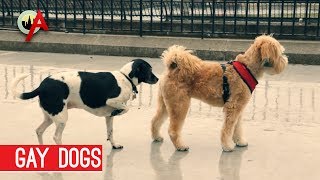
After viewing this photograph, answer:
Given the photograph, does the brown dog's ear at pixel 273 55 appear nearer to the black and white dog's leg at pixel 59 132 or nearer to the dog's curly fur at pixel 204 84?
the dog's curly fur at pixel 204 84

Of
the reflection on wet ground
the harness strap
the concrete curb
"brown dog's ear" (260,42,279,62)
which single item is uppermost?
"brown dog's ear" (260,42,279,62)

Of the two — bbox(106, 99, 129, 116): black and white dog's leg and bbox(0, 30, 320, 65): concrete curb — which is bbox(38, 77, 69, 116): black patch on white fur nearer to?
bbox(106, 99, 129, 116): black and white dog's leg

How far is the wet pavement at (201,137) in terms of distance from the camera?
5.26 metres

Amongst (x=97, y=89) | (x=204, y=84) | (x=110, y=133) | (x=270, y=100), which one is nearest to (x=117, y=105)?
(x=97, y=89)

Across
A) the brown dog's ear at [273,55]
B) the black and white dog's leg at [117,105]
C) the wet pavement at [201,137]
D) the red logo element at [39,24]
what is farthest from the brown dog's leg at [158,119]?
the red logo element at [39,24]

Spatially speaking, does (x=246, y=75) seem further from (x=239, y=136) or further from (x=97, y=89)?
(x=97, y=89)

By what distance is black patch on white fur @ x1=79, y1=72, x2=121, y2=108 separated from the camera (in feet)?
18.7

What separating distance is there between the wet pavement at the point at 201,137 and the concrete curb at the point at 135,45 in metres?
2.44

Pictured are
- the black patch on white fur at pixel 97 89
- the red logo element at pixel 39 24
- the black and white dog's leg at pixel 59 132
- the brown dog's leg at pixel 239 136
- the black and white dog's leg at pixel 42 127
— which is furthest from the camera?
the red logo element at pixel 39 24

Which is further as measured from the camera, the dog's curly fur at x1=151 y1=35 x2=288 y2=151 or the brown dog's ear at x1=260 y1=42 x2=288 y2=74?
the dog's curly fur at x1=151 y1=35 x2=288 y2=151

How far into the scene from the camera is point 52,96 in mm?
5465

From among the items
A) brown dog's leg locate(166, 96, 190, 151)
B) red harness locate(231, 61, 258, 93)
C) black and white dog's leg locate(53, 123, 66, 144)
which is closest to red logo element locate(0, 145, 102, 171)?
black and white dog's leg locate(53, 123, 66, 144)

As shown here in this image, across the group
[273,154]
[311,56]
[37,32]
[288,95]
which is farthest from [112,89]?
[37,32]

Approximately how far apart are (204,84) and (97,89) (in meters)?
1.16
